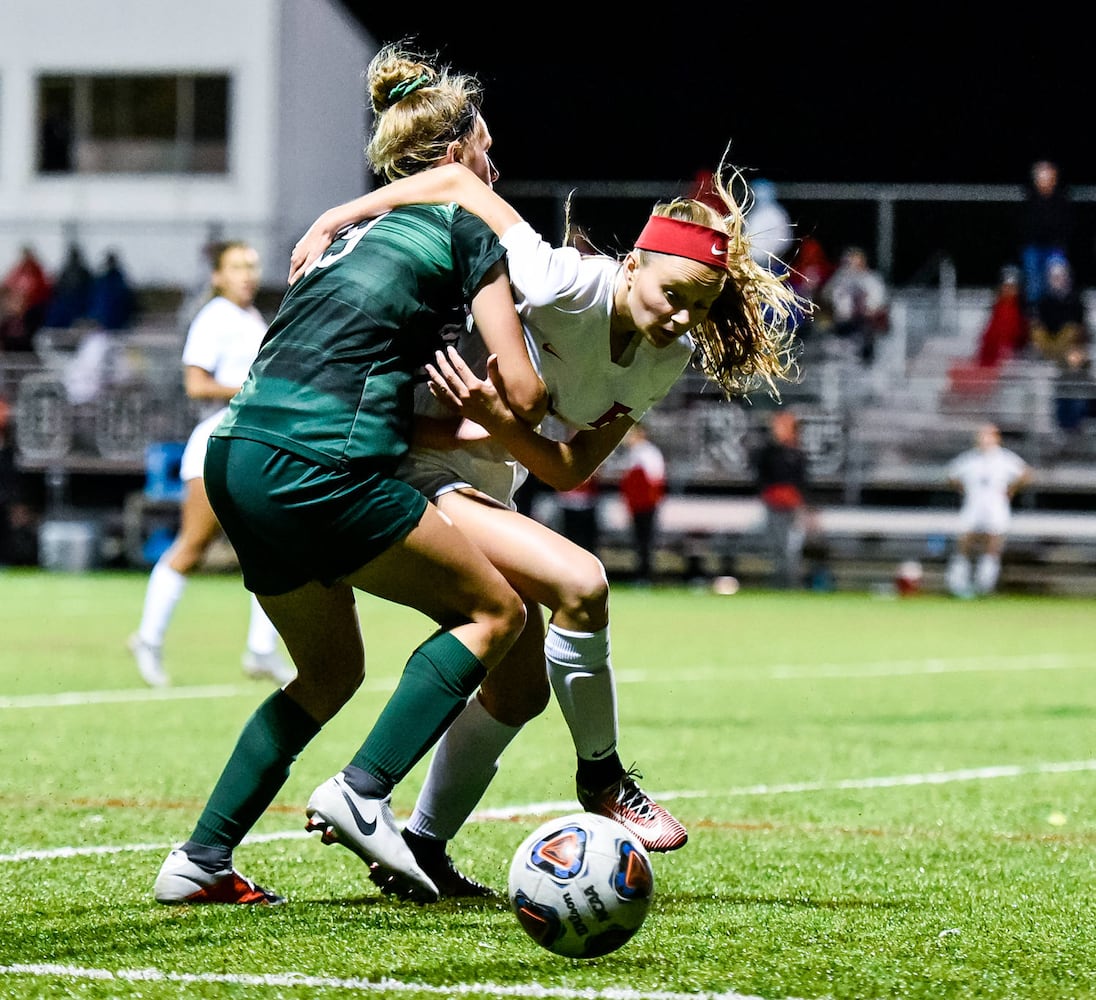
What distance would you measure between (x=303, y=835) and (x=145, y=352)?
20.4 m

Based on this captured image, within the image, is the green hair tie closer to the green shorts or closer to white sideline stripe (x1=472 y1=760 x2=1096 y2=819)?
the green shorts

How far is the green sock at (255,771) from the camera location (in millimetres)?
4547

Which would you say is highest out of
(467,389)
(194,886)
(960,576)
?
(467,389)

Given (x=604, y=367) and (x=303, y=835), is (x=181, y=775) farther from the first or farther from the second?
(x=604, y=367)

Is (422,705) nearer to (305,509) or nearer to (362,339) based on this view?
(305,509)

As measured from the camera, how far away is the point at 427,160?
4.58 metres

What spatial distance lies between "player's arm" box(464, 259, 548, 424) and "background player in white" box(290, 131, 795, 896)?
0.21ft

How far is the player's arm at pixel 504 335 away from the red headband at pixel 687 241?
0.40 metres

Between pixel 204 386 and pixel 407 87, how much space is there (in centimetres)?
517

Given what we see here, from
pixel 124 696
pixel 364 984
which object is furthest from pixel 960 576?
pixel 364 984

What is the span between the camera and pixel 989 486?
21.9m

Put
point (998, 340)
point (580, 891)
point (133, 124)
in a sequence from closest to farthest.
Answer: point (580, 891) → point (998, 340) → point (133, 124)

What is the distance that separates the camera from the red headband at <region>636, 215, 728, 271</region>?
4.39 m

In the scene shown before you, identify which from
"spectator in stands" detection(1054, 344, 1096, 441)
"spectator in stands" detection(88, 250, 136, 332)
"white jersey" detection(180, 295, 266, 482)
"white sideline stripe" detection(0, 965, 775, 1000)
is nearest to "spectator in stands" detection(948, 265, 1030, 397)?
"spectator in stands" detection(1054, 344, 1096, 441)
